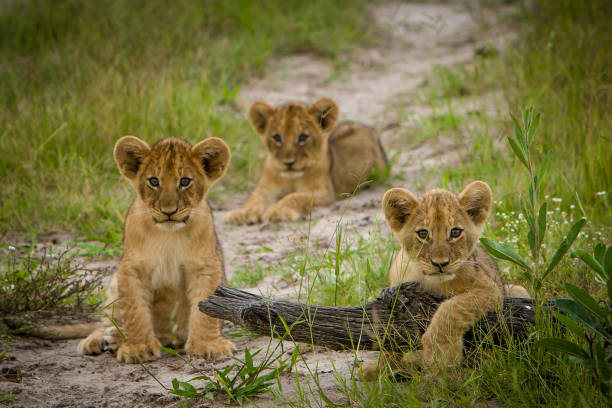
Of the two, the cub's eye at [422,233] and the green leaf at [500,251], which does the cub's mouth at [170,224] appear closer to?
the cub's eye at [422,233]

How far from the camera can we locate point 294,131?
24.4ft

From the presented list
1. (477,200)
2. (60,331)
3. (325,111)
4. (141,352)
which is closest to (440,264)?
(477,200)

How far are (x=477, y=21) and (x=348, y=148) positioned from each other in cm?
503

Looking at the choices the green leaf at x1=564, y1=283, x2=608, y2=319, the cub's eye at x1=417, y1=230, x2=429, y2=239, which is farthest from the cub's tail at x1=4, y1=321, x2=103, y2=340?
the green leaf at x1=564, y1=283, x2=608, y2=319

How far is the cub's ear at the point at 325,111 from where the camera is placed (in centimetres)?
753

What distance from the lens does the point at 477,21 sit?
11742 mm

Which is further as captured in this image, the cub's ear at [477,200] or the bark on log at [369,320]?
the cub's ear at [477,200]

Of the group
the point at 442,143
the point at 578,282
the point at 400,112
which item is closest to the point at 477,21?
the point at 400,112

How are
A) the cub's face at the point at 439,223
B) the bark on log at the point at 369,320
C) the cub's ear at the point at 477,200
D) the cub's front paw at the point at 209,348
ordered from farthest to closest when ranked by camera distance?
the cub's front paw at the point at 209,348, the cub's ear at the point at 477,200, the cub's face at the point at 439,223, the bark on log at the point at 369,320

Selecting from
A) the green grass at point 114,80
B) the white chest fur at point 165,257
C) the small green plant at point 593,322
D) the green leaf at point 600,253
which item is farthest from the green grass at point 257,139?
the white chest fur at point 165,257

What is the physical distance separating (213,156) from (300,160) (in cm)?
303

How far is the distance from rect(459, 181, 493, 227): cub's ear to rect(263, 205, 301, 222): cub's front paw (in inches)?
128

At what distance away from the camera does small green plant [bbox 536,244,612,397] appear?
2869mm

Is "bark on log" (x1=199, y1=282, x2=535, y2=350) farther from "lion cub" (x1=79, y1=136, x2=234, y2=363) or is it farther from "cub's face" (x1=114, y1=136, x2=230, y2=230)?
"cub's face" (x1=114, y1=136, x2=230, y2=230)
